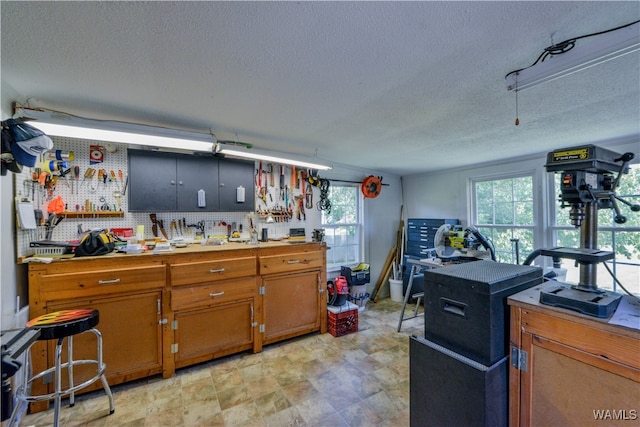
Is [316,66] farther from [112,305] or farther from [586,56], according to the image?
[112,305]

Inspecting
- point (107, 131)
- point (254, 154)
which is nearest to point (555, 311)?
point (254, 154)

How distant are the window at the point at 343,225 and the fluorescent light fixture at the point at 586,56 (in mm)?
3061

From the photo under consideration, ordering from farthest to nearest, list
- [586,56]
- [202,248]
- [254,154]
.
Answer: [254,154] < [202,248] < [586,56]

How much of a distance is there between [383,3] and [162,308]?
266cm

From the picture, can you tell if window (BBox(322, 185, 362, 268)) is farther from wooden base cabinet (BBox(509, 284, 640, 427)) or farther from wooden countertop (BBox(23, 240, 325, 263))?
wooden base cabinet (BBox(509, 284, 640, 427))

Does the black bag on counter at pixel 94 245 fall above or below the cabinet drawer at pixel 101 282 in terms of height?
above

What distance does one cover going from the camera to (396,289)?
4.53 meters

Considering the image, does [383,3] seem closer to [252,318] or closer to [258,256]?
[258,256]

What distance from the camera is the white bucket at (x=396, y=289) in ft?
14.7

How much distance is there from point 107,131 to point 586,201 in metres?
2.93

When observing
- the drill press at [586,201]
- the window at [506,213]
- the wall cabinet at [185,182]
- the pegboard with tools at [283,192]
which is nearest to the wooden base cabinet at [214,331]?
the wall cabinet at [185,182]

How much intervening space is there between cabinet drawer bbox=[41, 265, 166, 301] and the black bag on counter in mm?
165

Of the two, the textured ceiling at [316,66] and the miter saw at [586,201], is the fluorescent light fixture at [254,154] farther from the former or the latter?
the miter saw at [586,201]

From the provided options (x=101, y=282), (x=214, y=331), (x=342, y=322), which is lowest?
(x=342, y=322)
